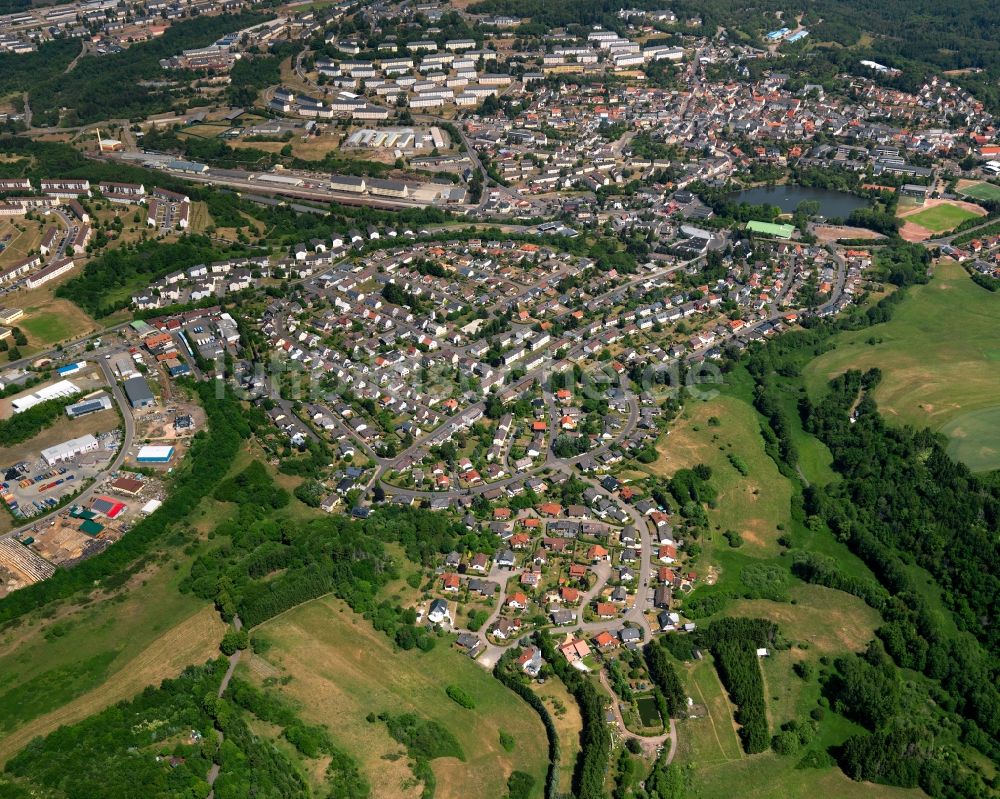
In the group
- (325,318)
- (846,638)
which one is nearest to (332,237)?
(325,318)

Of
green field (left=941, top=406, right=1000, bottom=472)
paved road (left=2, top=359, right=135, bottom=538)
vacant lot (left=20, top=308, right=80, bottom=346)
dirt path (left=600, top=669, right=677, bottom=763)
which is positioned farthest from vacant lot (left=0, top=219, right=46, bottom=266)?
green field (left=941, top=406, right=1000, bottom=472)

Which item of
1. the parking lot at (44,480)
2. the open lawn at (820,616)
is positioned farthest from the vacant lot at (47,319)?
the open lawn at (820,616)

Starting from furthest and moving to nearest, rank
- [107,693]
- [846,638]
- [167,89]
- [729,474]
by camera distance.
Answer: [167,89]
[729,474]
[846,638]
[107,693]

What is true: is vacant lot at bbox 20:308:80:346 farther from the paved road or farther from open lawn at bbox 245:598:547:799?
open lawn at bbox 245:598:547:799

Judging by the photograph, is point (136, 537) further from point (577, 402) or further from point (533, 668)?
point (577, 402)

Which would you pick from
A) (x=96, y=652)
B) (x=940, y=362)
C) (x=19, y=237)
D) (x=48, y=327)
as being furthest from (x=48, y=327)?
(x=940, y=362)
